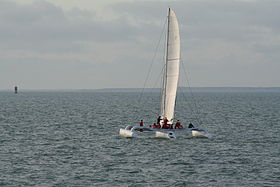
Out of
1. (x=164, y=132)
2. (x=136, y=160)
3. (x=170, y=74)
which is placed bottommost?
(x=136, y=160)

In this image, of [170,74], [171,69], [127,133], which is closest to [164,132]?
[127,133]

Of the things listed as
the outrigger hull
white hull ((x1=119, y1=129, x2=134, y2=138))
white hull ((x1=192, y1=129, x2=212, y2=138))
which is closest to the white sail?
white hull ((x1=192, y1=129, x2=212, y2=138))

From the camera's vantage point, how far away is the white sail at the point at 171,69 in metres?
54.1

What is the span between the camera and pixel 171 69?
2133 inches

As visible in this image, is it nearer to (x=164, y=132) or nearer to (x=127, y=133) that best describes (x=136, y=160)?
→ (x=164, y=132)

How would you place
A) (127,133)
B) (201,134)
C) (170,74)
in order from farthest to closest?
(170,74), (127,133), (201,134)

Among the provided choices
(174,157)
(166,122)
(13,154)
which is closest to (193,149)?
(174,157)

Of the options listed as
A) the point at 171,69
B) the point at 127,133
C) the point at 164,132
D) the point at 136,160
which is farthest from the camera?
the point at 171,69

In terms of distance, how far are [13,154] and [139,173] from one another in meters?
12.5

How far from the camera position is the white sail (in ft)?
177

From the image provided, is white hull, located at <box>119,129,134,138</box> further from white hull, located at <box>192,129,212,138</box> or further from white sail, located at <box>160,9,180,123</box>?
white hull, located at <box>192,129,212,138</box>

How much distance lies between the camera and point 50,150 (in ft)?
146

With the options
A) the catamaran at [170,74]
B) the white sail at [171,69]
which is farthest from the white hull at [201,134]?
the white sail at [171,69]

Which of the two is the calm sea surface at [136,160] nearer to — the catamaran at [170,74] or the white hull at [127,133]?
the white hull at [127,133]
